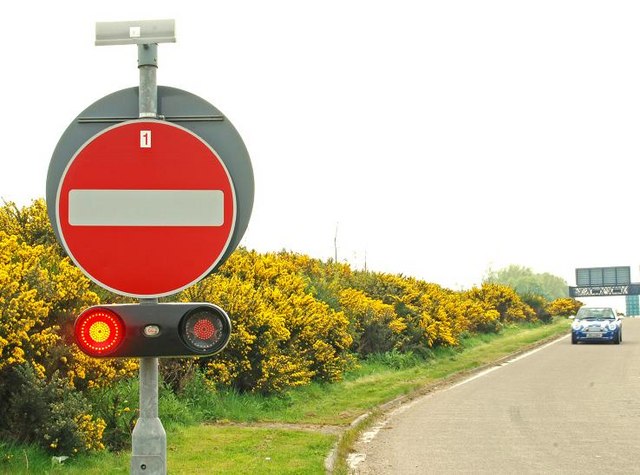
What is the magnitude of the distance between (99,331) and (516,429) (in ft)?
32.7

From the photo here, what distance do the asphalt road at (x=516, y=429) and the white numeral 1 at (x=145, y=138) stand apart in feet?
21.3

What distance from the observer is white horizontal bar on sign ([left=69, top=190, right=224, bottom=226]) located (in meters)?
3.45

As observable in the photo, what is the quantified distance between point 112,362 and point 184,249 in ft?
19.8

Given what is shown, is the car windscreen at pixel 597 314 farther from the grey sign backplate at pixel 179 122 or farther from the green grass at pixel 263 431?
the grey sign backplate at pixel 179 122

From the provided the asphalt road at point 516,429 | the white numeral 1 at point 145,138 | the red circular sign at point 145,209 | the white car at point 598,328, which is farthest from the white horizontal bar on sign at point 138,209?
the white car at point 598,328

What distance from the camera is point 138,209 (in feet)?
11.3

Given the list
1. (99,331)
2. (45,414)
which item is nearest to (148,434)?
(99,331)

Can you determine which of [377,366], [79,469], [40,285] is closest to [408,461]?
[79,469]

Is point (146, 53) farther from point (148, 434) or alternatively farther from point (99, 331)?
point (148, 434)

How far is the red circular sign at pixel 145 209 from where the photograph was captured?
3.43 meters

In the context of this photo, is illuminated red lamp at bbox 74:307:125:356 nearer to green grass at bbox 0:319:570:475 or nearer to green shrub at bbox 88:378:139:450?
green grass at bbox 0:319:570:475

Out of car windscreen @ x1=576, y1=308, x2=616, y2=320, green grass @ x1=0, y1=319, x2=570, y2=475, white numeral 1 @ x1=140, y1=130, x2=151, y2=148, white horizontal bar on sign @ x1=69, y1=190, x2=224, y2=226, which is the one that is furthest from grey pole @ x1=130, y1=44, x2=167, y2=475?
car windscreen @ x1=576, y1=308, x2=616, y2=320

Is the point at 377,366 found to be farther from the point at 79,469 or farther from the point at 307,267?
the point at 79,469

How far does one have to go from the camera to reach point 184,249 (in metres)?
3.45
